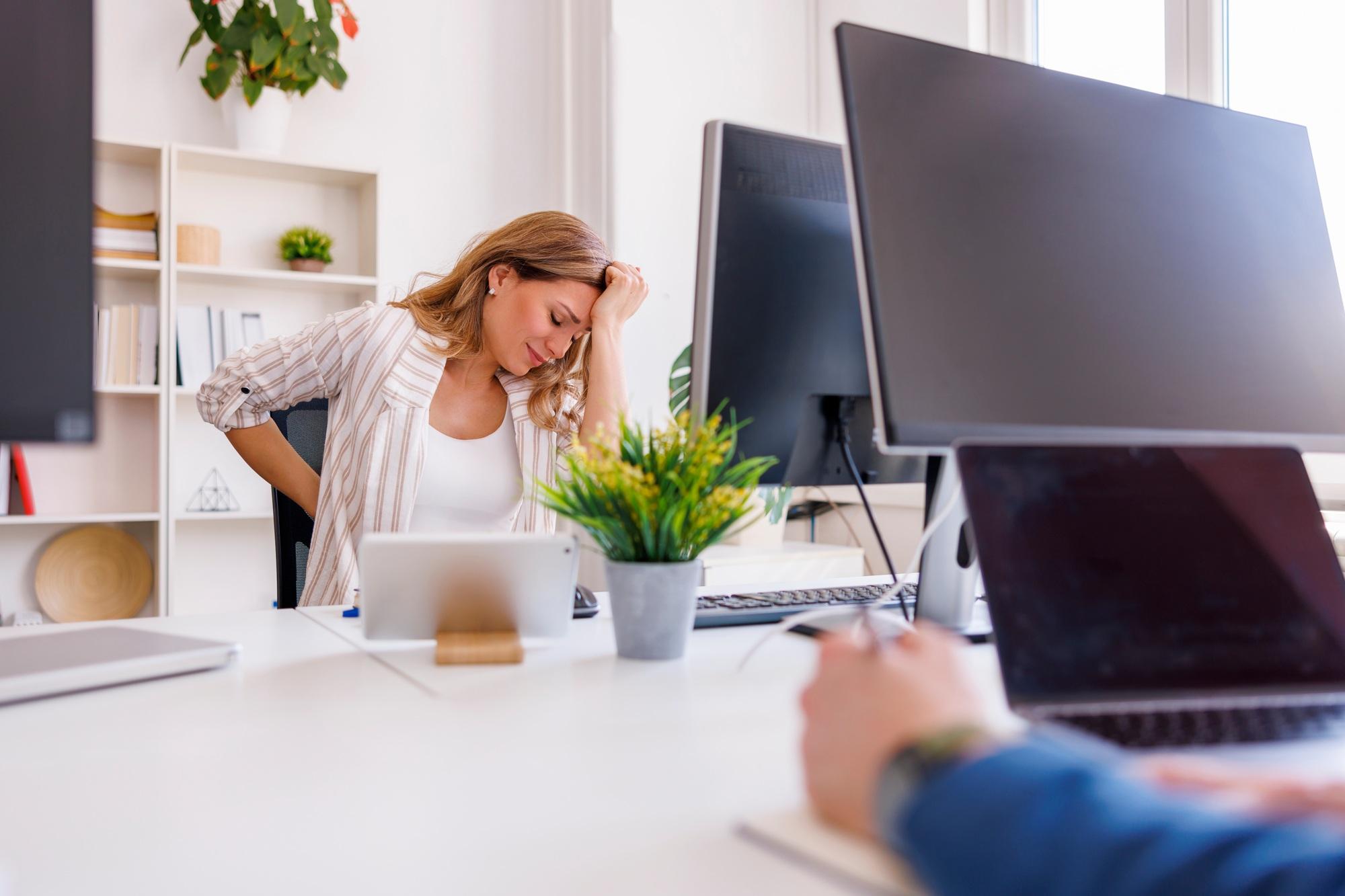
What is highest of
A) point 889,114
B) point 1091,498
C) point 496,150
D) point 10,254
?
point 496,150

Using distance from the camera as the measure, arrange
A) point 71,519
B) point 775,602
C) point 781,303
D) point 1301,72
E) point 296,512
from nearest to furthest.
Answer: point 781,303
point 775,602
point 296,512
point 1301,72
point 71,519

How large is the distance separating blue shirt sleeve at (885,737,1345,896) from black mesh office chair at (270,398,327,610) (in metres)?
1.39

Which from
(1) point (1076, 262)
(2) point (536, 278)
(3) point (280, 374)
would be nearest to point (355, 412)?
(3) point (280, 374)

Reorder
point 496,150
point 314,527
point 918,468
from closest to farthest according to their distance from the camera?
point 918,468
point 314,527
point 496,150

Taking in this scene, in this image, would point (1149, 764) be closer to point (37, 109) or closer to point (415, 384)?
point (37, 109)

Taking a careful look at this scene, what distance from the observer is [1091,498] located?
0.67 metres

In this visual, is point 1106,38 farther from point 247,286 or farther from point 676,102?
point 247,286

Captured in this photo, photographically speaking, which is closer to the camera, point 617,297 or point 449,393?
point 617,297

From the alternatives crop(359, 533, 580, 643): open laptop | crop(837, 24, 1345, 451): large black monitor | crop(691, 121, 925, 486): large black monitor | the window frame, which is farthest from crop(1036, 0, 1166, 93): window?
crop(359, 533, 580, 643): open laptop

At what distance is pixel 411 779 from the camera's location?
51cm

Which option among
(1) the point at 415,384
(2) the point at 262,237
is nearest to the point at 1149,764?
(1) the point at 415,384

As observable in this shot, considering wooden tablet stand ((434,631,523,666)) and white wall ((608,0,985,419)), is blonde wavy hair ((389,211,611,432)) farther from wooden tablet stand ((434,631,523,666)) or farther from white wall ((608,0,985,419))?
white wall ((608,0,985,419))

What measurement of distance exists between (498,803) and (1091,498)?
1.42 feet

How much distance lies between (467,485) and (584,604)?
65cm
